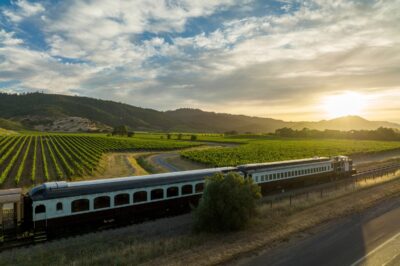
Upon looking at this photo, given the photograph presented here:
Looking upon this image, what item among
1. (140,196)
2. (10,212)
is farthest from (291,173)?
(10,212)

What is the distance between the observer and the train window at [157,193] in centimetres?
2355

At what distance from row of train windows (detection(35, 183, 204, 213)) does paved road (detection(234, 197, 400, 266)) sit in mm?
9546

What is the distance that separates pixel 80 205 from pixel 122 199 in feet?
9.67

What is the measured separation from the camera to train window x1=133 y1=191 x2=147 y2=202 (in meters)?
22.7

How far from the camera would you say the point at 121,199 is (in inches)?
866

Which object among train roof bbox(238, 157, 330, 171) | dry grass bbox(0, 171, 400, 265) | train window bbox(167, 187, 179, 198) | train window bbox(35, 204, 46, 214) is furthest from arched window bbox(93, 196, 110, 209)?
train roof bbox(238, 157, 330, 171)

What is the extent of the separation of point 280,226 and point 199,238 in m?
6.14

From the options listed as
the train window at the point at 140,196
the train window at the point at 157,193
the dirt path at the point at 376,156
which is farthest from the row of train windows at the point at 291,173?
the dirt path at the point at 376,156

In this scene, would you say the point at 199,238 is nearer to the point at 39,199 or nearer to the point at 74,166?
the point at 39,199

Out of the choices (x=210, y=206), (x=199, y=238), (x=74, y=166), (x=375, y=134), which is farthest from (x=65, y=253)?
(x=375, y=134)

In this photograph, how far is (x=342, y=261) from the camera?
16297mm

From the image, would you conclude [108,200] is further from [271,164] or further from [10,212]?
[271,164]

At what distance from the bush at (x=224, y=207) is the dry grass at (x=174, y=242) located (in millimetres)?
721

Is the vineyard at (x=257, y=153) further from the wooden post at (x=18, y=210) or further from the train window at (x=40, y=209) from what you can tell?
the wooden post at (x=18, y=210)
